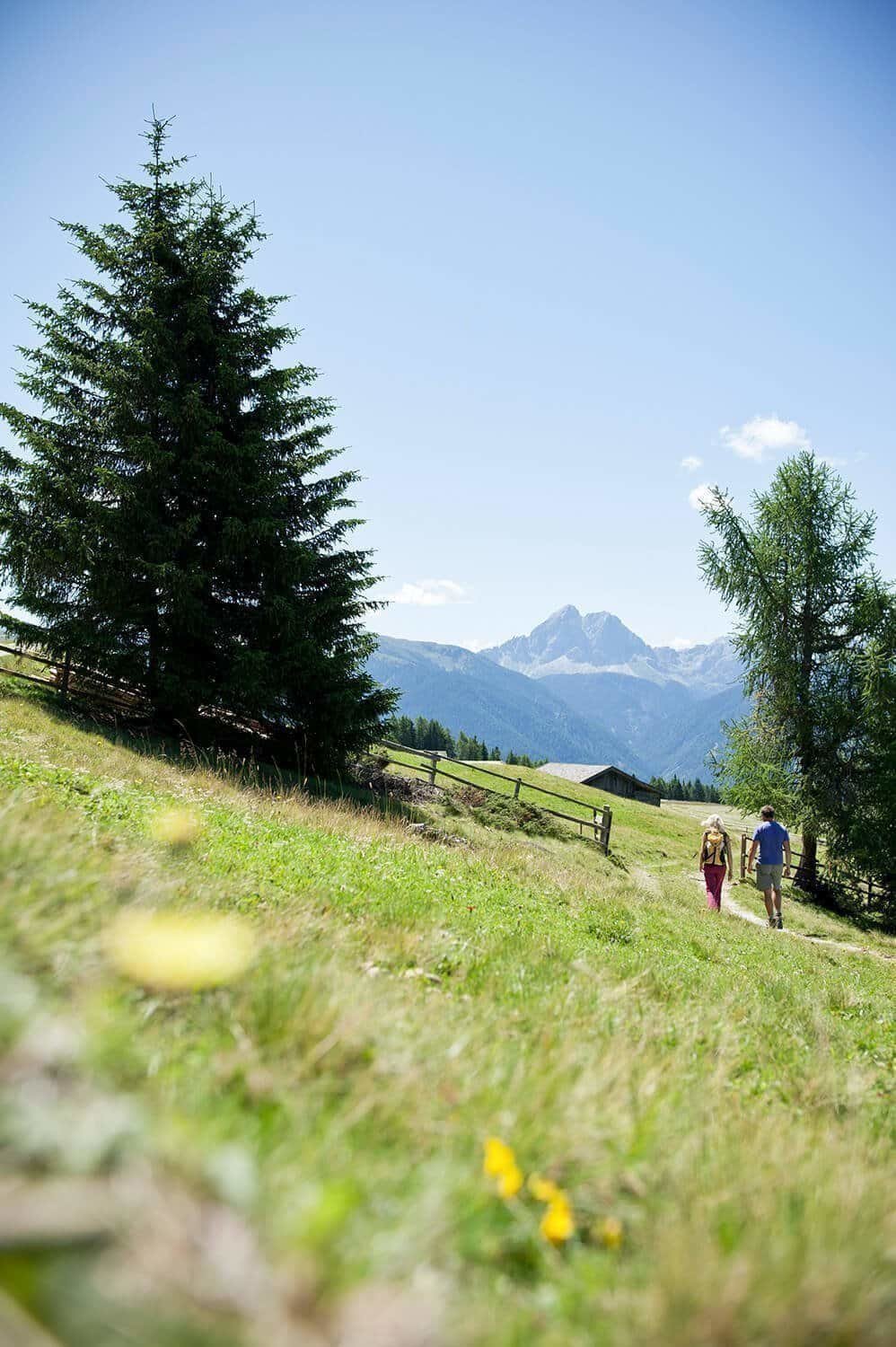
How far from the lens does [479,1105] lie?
2365 mm

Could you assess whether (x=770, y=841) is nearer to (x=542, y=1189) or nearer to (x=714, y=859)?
(x=714, y=859)

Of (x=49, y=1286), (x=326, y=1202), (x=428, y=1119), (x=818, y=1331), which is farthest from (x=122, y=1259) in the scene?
(x=818, y=1331)

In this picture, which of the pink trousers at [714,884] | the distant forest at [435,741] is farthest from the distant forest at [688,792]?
the pink trousers at [714,884]

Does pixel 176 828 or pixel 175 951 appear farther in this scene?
pixel 176 828

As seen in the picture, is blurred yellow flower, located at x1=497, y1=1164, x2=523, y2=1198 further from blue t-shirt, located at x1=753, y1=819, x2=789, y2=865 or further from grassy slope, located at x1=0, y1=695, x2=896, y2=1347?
blue t-shirt, located at x1=753, y1=819, x2=789, y2=865

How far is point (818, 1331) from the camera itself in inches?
63.9

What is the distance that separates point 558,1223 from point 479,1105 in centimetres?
54

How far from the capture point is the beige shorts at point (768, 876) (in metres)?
14.1

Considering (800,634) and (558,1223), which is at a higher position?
(800,634)

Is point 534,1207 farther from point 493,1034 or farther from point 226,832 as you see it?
point 226,832

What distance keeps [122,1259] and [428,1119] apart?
1.24 meters

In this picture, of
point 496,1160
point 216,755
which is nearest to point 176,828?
point 496,1160

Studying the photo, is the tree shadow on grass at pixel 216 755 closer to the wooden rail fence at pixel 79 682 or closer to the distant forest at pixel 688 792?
the wooden rail fence at pixel 79 682

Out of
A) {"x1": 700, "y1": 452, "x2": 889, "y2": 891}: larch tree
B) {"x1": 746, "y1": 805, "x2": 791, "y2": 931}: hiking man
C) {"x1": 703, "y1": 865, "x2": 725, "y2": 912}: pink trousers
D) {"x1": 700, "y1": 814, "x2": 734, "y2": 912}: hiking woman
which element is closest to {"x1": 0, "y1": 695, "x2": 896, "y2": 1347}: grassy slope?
{"x1": 746, "y1": 805, "x2": 791, "y2": 931}: hiking man
